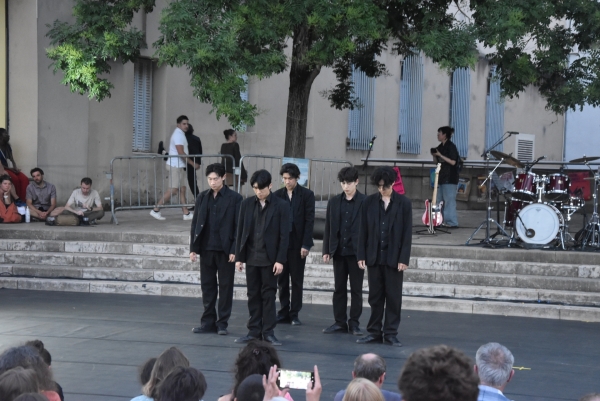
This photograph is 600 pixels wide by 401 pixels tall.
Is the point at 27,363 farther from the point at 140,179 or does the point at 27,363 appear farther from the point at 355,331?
the point at 140,179

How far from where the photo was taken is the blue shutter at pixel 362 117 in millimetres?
25438

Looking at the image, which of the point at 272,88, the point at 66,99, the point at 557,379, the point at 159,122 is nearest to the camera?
the point at 557,379

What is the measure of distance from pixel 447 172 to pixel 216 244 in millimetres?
7710

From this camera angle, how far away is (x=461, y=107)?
29.2m

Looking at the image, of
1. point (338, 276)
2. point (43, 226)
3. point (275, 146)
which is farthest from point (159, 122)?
point (338, 276)

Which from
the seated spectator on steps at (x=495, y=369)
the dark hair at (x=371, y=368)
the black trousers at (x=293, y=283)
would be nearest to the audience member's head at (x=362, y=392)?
Answer: the seated spectator on steps at (x=495, y=369)

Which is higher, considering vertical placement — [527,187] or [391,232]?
[527,187]

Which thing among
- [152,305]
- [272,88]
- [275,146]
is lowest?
[152,305]

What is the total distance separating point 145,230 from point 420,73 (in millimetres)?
15238

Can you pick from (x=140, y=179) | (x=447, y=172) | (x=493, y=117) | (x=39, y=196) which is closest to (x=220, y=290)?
(x=39, y=196)

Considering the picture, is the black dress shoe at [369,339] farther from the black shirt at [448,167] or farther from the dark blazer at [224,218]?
the black shirt at [448,167]

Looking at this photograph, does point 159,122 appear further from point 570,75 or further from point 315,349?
point 315,349

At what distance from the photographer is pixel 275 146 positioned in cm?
2291

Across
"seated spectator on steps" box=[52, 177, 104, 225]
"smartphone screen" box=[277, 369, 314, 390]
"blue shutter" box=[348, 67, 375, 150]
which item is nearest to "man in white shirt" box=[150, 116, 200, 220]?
"seated spectator on steps" box=[52, 177, 104, 225]
